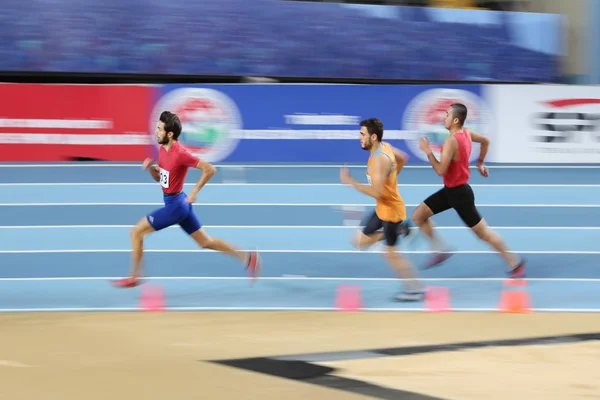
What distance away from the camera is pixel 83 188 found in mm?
15352

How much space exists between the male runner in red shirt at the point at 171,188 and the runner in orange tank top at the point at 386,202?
1.33 m

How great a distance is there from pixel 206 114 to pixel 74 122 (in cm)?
220

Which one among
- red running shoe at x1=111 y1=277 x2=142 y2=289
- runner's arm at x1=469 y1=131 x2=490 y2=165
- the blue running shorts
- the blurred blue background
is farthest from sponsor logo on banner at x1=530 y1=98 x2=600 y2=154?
red running shoe at x1=111 y1=277 x2=142 y2=289

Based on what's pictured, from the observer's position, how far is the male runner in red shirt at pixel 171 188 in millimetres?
8969

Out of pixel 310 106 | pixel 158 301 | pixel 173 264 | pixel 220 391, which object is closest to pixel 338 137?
pixel 310 106

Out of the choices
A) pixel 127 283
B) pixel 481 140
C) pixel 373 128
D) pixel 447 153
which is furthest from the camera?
pixel 481 140

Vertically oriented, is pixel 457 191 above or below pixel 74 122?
below

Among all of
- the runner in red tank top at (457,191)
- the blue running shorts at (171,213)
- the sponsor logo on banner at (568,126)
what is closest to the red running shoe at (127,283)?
the blue running shorts at (171,213)

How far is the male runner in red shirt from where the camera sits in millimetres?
8969

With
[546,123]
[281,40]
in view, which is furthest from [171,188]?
[281,40]

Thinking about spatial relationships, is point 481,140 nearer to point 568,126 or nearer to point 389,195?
point 389,195

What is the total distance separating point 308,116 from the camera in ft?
58.1

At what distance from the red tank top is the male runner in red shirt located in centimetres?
230

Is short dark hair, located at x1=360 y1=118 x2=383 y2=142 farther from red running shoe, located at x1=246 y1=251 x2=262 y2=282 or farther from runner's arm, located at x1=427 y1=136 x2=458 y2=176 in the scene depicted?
red running shoe, located at x1=246 y1=251 x2=262 y2=282
